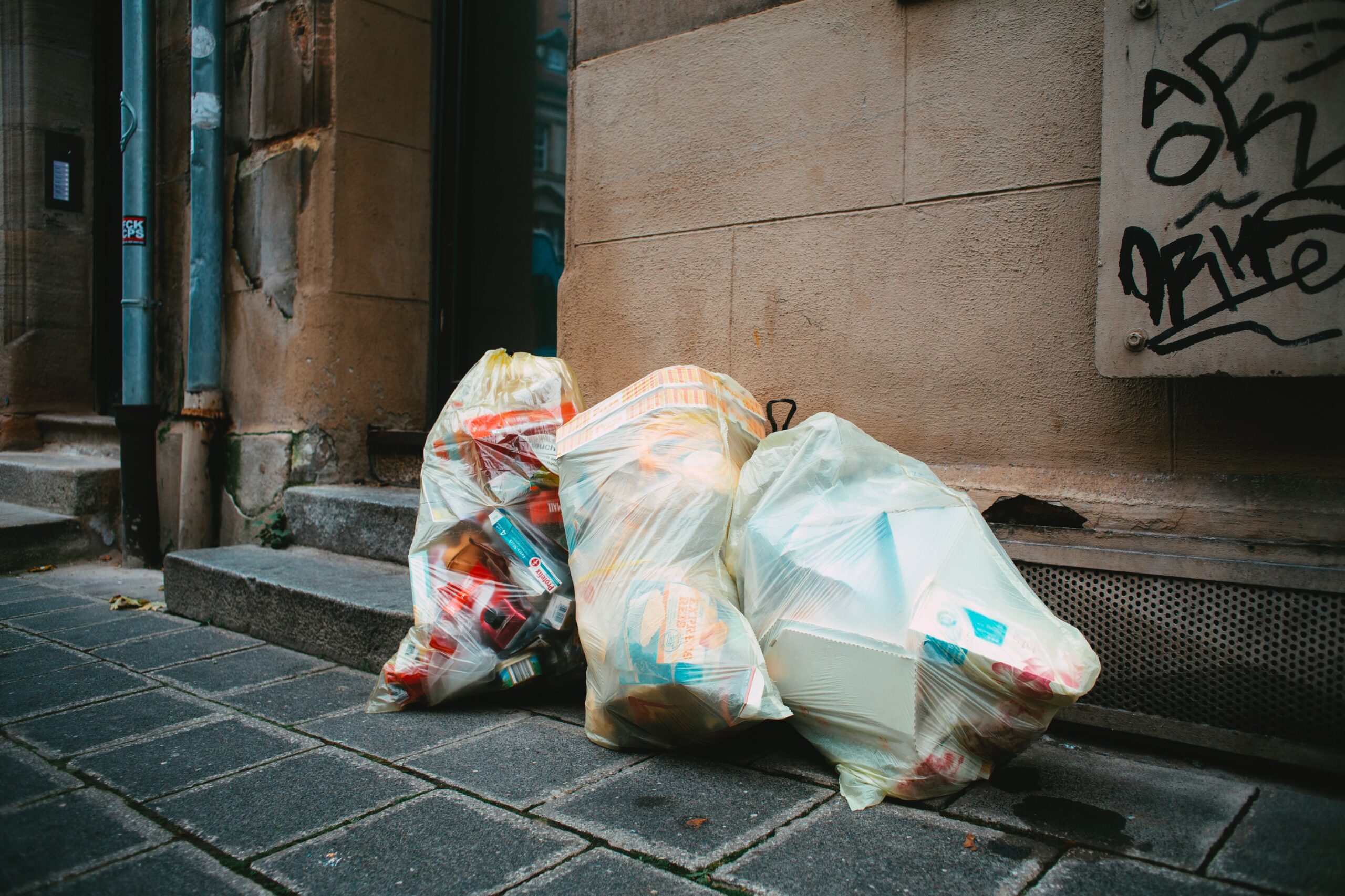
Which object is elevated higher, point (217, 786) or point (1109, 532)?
point (1109, 532)

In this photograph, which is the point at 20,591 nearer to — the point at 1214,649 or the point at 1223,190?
the point at 1214,649

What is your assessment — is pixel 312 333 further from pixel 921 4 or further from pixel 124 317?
pixel 921 4

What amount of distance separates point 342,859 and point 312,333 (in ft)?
9.79

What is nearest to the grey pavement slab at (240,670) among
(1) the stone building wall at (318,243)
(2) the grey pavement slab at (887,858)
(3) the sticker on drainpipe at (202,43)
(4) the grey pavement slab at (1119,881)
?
(1) the stone building wall at (318,243)

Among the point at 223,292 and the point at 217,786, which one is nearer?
the point at 217,786

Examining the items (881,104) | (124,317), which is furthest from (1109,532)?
(124,317)

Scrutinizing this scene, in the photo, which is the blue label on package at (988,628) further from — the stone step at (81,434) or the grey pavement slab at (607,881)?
the stone step at (81,434)

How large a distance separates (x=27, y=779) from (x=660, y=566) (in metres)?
1.42

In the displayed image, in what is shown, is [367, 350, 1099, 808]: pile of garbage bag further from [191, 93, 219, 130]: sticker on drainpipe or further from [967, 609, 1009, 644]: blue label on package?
[191, 93, 219, 130]: sticker on drainpipe

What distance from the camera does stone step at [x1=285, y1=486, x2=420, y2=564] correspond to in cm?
338

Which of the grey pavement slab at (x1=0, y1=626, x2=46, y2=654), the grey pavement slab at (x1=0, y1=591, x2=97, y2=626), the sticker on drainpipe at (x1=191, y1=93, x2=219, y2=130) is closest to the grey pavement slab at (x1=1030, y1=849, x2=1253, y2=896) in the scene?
the grey pavement slab at (x1=0, y1=626, x2=46, y2=654)

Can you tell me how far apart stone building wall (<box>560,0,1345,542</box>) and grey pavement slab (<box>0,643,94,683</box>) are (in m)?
1.86

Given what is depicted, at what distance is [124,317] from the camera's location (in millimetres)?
4461

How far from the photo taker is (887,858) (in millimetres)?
1509
